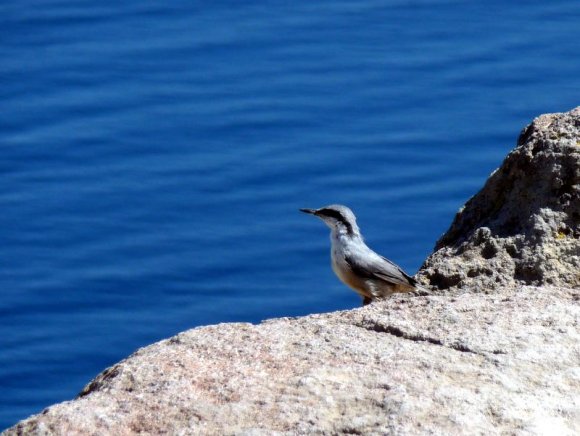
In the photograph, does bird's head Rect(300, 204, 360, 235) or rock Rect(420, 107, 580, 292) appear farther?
bird's head Rect(300, 204, 360, 235)

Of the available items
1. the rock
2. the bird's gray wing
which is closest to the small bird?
the bird's gray wing

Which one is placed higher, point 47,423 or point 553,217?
point 553,217

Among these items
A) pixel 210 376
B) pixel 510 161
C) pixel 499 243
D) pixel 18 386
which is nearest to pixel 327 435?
pixel 210 376

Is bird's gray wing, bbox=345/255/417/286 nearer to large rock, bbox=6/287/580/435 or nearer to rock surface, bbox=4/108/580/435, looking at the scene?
rock surface, bbox=4/108/580/435

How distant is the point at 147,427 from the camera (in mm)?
3779

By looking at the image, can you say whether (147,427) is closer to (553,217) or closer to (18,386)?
(553,217)

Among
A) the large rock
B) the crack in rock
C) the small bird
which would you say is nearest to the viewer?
the large rock

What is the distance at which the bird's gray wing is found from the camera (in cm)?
672

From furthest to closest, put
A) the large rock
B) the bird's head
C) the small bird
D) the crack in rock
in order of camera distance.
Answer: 1. the bird's head
2. the small bird
3. the crack in rock
4. the large rock

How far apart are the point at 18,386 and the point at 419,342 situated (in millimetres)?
5747

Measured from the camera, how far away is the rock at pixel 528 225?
16.9 ft

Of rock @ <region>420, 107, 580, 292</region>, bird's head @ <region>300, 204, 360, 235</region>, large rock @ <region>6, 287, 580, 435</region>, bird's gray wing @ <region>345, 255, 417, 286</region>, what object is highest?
bird's head @ <region>300, 204, 360, 235</region>

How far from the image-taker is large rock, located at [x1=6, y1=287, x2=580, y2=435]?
12.3ft

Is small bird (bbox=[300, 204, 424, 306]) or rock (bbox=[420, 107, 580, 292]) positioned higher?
small bird (bbox=[300, 204, 424, 306])
